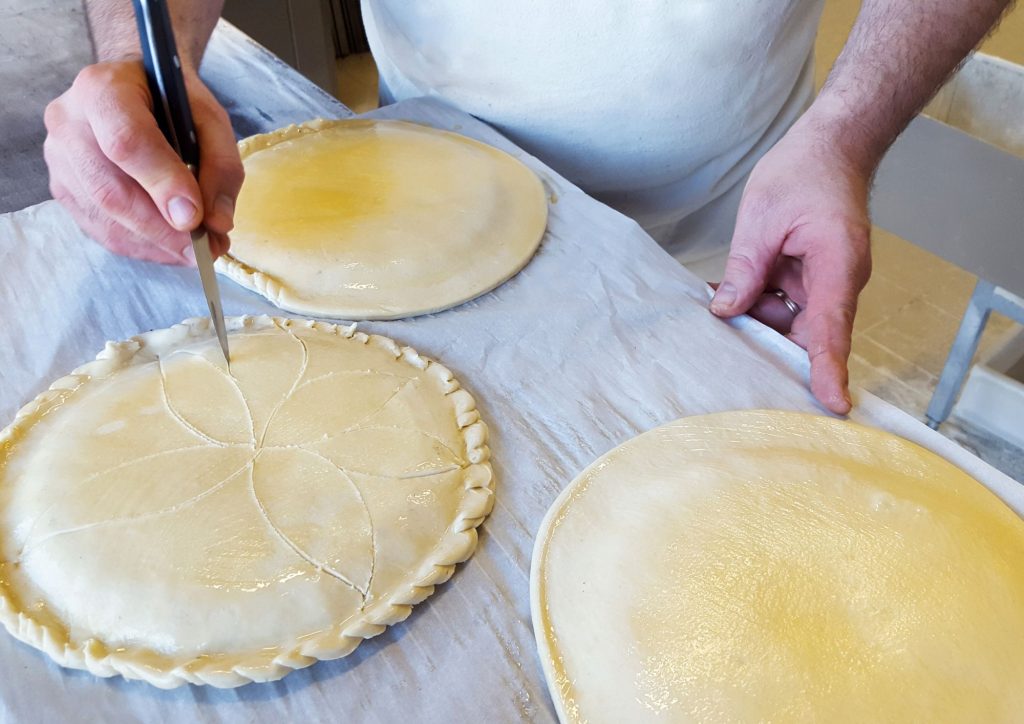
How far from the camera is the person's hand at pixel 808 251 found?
1.13 m

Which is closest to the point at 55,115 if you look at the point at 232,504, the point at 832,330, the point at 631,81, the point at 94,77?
the point at 94,77

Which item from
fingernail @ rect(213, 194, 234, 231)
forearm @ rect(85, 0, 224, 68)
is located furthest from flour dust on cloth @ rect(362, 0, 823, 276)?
fingernail @ rect(213, 194, 234, 231)

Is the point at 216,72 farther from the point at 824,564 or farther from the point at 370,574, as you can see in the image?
the point at 824,564

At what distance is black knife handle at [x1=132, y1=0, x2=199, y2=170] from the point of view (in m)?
0.87

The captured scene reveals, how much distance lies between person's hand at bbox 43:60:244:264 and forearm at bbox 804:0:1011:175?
0.99 metres

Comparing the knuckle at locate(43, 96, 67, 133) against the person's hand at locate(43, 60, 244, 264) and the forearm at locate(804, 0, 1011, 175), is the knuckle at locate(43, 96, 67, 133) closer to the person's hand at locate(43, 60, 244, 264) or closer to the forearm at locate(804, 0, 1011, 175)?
the person's hand at locate(43, 60, 244, 264)

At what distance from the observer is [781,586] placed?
86 centimetres

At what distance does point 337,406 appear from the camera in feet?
3.51

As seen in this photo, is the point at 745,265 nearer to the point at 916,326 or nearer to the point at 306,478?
the point at 306,478

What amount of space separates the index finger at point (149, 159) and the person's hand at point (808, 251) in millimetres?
814

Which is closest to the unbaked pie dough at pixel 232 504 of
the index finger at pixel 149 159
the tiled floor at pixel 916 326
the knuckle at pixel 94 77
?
the index finger at pixel 149 159

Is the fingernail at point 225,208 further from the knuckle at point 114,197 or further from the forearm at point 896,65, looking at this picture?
the forearm at point 896,65

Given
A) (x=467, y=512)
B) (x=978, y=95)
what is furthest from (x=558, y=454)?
(x=978, y=95)

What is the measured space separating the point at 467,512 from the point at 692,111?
932 mm
